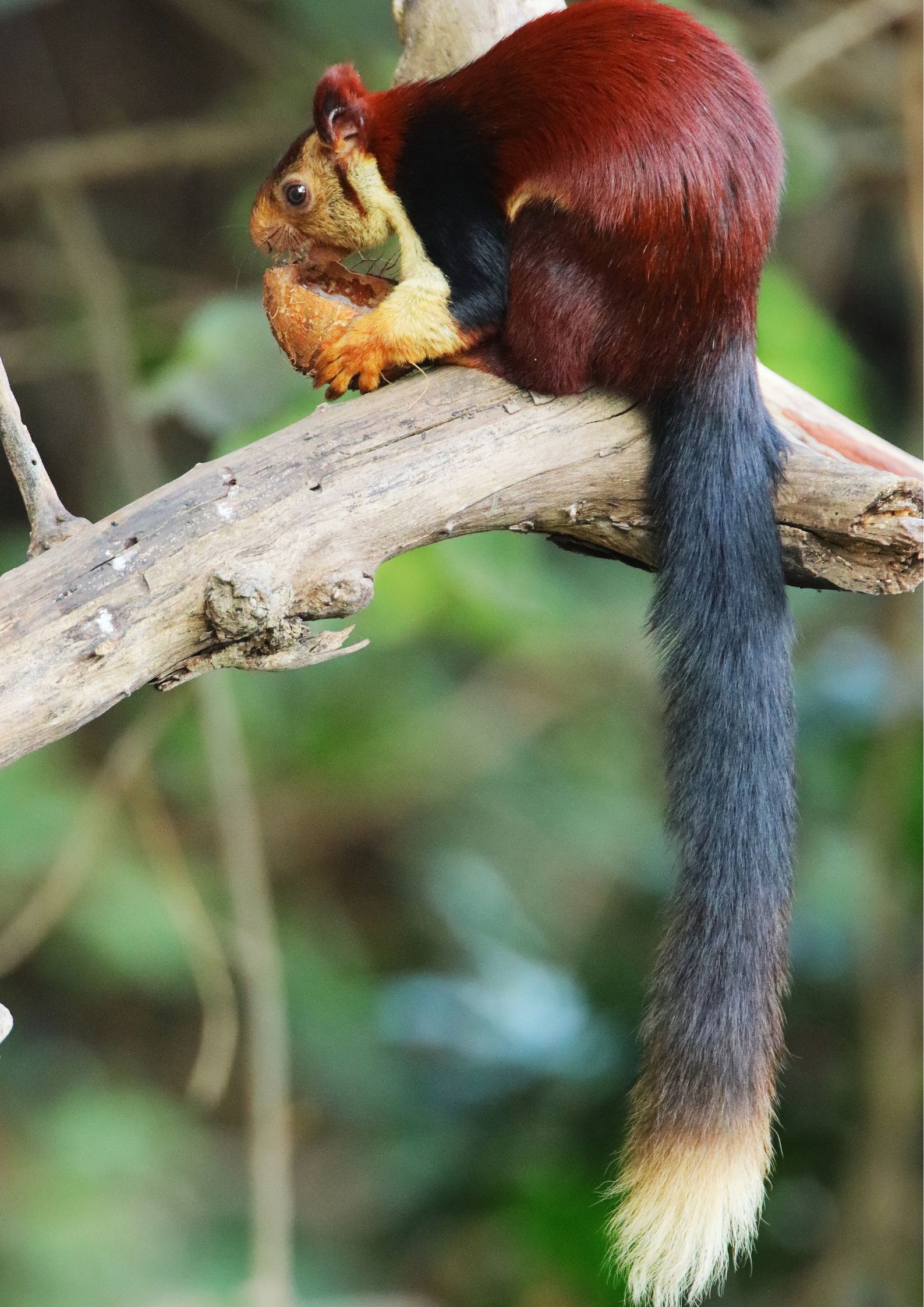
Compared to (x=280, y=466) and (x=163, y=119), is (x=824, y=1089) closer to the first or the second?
(x=280, y=466)

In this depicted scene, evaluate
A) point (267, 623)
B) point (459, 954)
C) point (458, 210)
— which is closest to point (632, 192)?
point (458, 210)

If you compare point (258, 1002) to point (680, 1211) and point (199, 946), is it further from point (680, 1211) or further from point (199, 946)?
point (680, 1211)

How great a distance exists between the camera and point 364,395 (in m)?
1.38

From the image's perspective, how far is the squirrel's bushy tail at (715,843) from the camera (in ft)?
4.19

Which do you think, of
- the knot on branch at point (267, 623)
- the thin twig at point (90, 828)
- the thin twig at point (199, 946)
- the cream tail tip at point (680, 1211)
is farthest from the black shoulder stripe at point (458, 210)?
the thin twig at point (199, 946)

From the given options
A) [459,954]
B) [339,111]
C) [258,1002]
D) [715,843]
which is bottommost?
[459,954]

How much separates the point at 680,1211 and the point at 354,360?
0.92 m

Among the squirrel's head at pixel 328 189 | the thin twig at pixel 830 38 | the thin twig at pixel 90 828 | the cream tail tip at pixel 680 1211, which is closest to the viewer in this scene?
the cream tail tip at pixel 680 1211

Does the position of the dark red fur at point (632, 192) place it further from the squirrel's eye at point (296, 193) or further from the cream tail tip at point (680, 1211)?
the cream tail tip at point (680, 1211)

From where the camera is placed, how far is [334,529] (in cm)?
126

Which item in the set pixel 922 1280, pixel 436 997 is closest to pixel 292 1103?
pixel 436 997

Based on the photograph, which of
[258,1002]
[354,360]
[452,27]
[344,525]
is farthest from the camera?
[258,1002]

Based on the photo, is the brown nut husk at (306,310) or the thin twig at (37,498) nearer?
the thin twig at (37,498)

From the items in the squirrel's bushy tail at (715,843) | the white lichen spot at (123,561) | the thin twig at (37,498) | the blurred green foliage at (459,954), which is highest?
the thin twig at (37,498)
